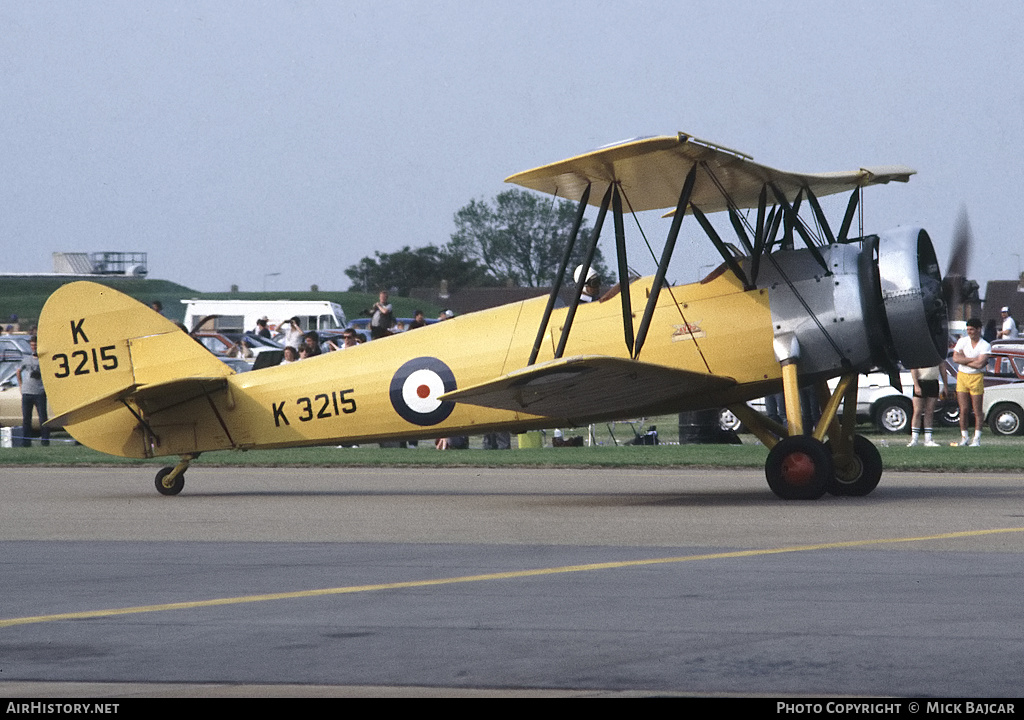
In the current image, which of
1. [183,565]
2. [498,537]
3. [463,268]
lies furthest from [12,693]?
[463,268]

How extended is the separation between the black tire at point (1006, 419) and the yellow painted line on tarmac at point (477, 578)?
54.2 ft

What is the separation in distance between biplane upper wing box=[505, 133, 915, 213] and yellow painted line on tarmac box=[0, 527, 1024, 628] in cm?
394

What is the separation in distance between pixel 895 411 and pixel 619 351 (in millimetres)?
15166

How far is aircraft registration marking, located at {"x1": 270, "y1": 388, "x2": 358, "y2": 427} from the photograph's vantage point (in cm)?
1379

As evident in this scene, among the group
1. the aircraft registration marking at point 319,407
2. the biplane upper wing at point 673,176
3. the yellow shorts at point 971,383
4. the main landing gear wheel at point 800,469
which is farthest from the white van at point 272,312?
the main landing gear wheel at point 800,469

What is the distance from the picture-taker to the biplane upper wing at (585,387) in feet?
38.3

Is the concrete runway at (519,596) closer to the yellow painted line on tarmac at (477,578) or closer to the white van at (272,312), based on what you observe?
the yellow painted line on tarmac at (477,578)

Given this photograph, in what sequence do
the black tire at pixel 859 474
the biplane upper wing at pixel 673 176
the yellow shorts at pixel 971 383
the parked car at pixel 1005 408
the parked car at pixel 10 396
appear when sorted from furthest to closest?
the parked car at pixel 10 396 < the parked car at pixel 1005 408 < the yellow shorts at pixel 971 383 < the black tire at pixel 859 474 < the biplane upper wing at pixel 673 176

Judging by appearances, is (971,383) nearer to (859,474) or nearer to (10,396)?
(859,474)

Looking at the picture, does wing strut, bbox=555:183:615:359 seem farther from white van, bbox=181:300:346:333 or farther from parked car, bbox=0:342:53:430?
white van, bbox=181:300:346:333

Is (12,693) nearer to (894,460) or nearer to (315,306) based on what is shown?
(894,460)

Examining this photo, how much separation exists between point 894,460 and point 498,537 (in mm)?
8470

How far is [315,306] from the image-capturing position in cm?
5325
